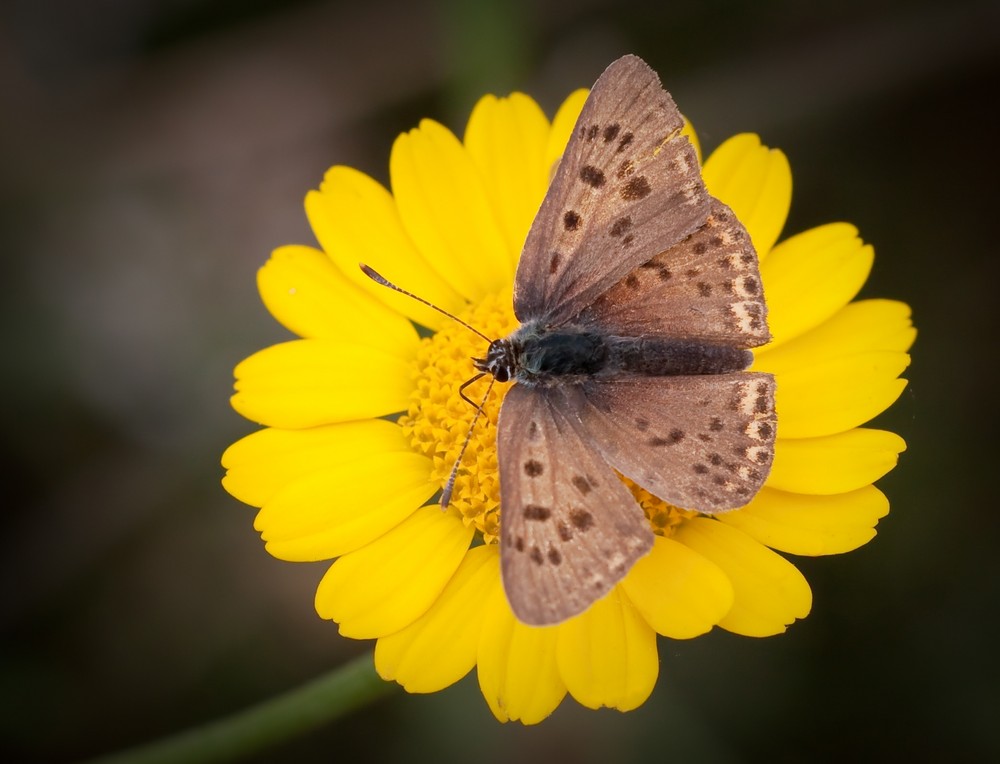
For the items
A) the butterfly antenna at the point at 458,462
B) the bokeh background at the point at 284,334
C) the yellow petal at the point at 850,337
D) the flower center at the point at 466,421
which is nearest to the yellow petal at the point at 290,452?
the flower center at the point at 466,421

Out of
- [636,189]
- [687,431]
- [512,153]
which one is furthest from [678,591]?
[512,153]

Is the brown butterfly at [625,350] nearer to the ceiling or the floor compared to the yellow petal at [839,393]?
nearer to the ceiling

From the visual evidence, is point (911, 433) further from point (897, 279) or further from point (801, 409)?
point (801, 409)

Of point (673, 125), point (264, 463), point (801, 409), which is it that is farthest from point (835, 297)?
point (264, 463)

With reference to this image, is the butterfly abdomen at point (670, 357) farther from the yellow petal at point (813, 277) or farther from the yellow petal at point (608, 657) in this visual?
the yellow petal at point (608, 657)

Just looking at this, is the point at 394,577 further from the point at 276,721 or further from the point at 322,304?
the point at 322,304
